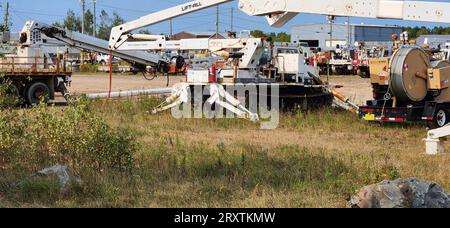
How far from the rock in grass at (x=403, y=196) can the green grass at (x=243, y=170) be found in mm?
642

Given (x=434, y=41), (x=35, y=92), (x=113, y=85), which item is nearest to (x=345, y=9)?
(x=35, y=92)

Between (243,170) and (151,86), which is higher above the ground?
(151,86)

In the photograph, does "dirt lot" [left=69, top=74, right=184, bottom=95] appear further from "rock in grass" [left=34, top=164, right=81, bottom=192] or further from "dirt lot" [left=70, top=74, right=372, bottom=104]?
"rock in grass" [left=34, top=164, right=81, bottom=192]

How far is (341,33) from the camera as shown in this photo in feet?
334

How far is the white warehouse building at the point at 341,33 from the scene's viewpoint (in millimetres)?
95137

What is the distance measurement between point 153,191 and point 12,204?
5.40 feet

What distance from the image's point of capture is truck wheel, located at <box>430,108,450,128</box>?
15508 millimetres

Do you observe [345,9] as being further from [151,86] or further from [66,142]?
[151,86]

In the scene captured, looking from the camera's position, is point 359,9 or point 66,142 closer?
point 66,142

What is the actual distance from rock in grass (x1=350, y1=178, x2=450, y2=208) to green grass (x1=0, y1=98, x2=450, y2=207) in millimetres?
642

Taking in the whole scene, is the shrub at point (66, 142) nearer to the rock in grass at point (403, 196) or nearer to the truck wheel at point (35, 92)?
the rock in grass at point (403, 196)

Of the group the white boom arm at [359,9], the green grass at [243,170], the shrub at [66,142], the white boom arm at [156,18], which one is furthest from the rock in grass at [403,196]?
the white boom arm at [156,18]

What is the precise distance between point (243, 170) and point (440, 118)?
27.4 ft

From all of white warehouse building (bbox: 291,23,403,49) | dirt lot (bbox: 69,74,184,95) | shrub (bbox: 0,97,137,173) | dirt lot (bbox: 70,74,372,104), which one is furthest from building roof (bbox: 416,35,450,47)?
white warehouse building (bbox: 291,23,403,49)
